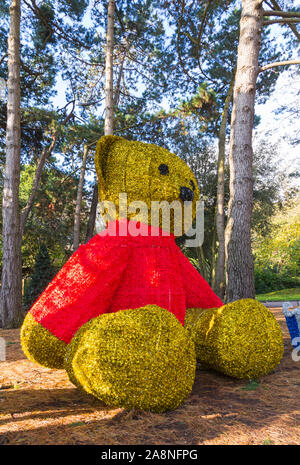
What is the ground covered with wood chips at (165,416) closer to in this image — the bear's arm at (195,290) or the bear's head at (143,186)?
the bear's arm at (195,290)

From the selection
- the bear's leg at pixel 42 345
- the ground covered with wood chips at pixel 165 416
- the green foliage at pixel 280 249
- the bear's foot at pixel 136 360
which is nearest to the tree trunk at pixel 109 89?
the bear's leg at pixel 42 345

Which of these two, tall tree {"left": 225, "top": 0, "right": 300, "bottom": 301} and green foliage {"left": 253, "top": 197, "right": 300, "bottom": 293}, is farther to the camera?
green foliage {"left": 253, "top": 197, "right": 300, "bottom": 293}

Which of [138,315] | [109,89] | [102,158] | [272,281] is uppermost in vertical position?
[109,89]

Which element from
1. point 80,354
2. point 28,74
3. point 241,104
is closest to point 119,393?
point 80,354

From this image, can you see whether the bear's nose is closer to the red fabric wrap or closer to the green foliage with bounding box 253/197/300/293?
the red fabric wrap

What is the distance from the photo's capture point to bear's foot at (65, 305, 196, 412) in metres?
1.99

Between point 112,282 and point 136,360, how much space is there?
0.74 m

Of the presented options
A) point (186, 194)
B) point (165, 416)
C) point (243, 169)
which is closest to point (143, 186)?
point (186, 194)

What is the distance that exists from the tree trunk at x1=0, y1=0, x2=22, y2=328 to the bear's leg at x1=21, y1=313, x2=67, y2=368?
445cm

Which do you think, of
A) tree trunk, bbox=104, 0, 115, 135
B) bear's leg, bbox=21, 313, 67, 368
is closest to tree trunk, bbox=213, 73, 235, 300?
tree trunk, bbox=104, 0, 115, 135

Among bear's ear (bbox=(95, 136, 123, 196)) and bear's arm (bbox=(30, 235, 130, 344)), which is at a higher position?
bear's ear (bbox=(95, 136, 123, 196))

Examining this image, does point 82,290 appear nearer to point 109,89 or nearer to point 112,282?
point 112,282

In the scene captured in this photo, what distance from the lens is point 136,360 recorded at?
6.53ft

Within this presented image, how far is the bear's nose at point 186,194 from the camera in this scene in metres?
2.86
